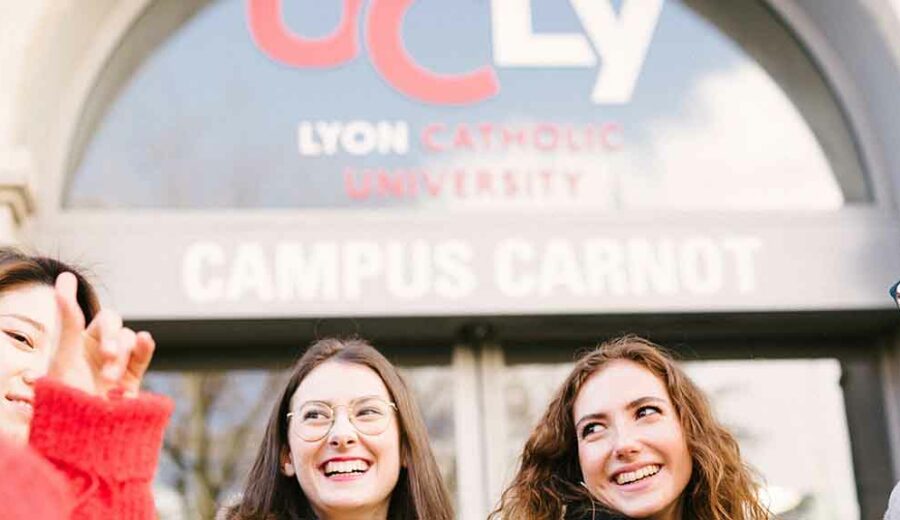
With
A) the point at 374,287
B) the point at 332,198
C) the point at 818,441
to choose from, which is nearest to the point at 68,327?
the point at 374,287

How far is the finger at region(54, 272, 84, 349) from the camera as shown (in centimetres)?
164

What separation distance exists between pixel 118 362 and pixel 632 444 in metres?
1.50

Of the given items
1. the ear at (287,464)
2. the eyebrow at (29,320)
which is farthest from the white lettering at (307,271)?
the eyebrow at (29,320)

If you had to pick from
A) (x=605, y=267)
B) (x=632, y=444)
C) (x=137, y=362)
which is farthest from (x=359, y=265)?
(x=137, y=362)

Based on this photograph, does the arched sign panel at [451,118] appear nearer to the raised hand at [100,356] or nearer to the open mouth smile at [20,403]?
the open mouth smile at [20,403]

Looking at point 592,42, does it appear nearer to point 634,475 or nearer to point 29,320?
point 634,475

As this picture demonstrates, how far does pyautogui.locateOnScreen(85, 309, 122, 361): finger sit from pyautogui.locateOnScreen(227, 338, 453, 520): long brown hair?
1378 millimetres

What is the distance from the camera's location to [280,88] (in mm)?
5520

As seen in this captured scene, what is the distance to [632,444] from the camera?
→ 2.88 m

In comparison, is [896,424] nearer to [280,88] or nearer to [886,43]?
[886,43]

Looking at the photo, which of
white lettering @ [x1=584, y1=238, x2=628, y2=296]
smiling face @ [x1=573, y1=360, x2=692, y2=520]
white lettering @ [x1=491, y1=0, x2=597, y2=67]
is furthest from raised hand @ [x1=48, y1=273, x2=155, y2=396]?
white lettering @ [x1=491, y1=0, x2=597, y2=67]

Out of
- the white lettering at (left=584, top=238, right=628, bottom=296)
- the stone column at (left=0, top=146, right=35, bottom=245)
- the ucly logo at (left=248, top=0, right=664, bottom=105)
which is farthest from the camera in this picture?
the ucly logo at (left=248, top=0, right=664, bottom=105)

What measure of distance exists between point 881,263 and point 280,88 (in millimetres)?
2692

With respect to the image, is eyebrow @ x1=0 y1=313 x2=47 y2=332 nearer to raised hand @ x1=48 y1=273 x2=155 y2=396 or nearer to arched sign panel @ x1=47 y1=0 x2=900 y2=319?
raised hand @ x1=48 y1=273 x2=155 y2=396
